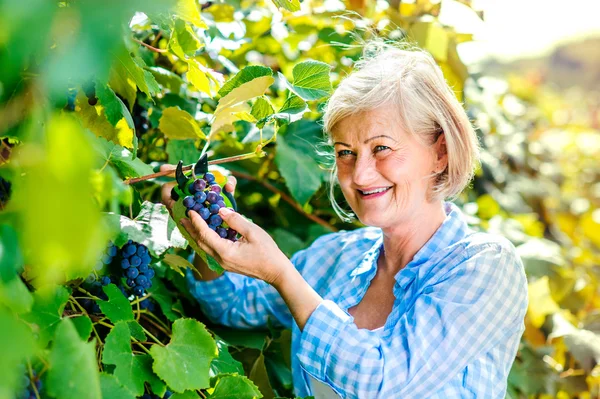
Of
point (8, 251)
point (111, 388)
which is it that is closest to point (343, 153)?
point (111, 388)

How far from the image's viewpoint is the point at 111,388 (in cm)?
83


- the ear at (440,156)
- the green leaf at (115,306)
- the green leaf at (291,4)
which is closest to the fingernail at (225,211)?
the green leaf at (115,306)

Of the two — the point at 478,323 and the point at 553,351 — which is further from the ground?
the point at 478,323

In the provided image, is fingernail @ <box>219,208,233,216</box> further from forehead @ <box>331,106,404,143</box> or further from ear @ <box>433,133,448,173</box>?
ear @ <box>433,133,448,173</box>

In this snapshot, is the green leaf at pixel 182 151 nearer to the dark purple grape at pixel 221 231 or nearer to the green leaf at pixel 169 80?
the green leaf at pixel 169 80

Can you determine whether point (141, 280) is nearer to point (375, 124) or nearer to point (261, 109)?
point (261, 109)

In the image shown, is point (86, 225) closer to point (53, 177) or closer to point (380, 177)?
point (53, 177)

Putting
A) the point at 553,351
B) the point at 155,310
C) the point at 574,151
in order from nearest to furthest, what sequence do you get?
the point at 155,310
the point at 553,351
the point at 574,151

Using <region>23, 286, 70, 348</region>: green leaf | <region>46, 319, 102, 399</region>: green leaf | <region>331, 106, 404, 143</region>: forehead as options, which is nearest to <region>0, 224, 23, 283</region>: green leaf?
<region>46, 319, 102, 399</region>: green leaf

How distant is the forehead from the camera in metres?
1.48

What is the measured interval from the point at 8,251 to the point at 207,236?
0.64m

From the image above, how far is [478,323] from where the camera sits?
1.32 meters

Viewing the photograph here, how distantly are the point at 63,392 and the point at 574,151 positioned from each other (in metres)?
4.11

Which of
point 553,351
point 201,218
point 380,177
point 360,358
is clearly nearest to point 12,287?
point 201,218
